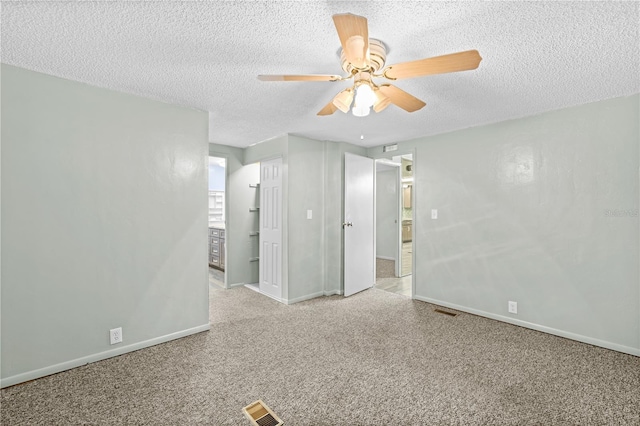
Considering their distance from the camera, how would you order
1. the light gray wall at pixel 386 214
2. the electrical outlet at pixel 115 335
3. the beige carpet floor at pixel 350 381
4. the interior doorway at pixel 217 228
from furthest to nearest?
the light gray wall at pixel 386 214, the interior doorway at pixel 217 228, the electrical outlet at pixel 115 335, the beige carpet floor at pixel 350 381

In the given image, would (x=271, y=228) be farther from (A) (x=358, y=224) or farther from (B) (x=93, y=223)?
(B) (x=93, y=223)

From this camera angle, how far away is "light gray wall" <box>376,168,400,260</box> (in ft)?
23.5

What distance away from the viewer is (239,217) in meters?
4.81

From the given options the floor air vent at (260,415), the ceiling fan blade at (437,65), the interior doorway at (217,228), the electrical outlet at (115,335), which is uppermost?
the ceiling fan blade at (437,65)

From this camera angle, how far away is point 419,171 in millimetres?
4129

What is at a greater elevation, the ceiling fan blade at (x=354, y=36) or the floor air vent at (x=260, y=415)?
the ceiling fan blade at (x=354, y=36)

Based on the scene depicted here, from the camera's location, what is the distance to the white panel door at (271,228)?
419 centimetres

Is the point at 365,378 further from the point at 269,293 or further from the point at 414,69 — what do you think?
the point at 269,293

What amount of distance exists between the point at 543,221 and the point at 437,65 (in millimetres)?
2434

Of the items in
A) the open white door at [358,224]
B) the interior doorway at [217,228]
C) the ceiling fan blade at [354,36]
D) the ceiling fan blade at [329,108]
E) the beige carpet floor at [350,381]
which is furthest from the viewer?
the interior doorway at [217,228]

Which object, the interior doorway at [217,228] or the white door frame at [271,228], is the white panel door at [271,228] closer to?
the white door frame at [271,228]

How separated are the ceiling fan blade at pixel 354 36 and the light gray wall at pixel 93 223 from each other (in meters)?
2.02

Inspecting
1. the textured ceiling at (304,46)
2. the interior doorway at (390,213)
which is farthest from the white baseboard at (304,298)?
the textured ceiling at (304,46)

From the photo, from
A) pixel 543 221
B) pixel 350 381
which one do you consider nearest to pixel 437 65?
pixel 350 381
